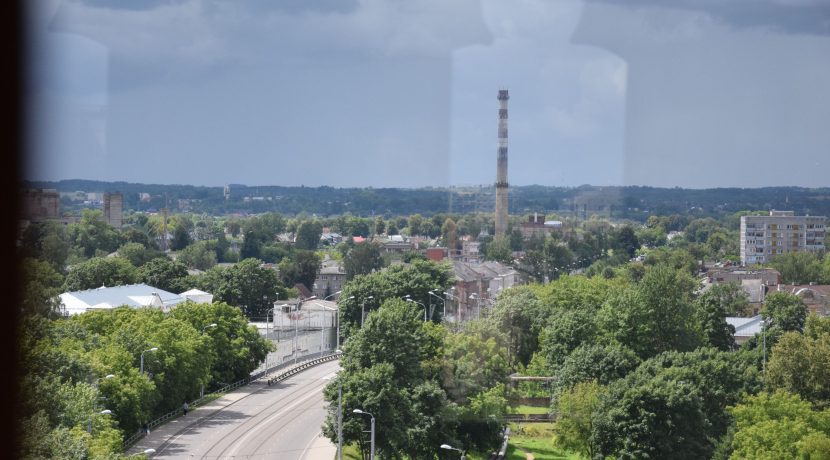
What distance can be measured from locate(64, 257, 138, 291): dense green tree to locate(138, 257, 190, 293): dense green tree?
383mm

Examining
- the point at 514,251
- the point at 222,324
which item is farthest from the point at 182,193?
the point at 222,324

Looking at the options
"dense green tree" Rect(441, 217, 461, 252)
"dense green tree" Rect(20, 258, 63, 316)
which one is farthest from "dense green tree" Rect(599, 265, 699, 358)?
"dense green tree" Rect(441, 217, 461, 252)

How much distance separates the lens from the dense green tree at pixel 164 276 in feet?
154

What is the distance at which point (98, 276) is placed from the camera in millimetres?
47469

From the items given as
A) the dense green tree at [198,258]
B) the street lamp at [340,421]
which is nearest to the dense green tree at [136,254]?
the dense green tree at [198,258]

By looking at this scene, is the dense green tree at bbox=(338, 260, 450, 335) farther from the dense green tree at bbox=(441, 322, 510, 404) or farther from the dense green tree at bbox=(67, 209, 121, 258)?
the dense green tree at bbox=(67, 209, 121, 258)

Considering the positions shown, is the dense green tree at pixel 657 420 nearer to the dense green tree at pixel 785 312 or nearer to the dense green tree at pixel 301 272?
the dense green tree at pixel 785 312

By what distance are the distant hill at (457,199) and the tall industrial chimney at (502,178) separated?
496 centimetres

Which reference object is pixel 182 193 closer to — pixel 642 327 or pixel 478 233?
pixel 478 233

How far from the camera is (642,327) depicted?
29.7 meters

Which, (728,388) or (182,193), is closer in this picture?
(728,388)

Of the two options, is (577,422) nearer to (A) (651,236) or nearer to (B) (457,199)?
(A) (651,236)

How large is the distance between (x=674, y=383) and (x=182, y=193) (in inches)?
4222

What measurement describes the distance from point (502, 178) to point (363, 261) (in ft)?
74.6
